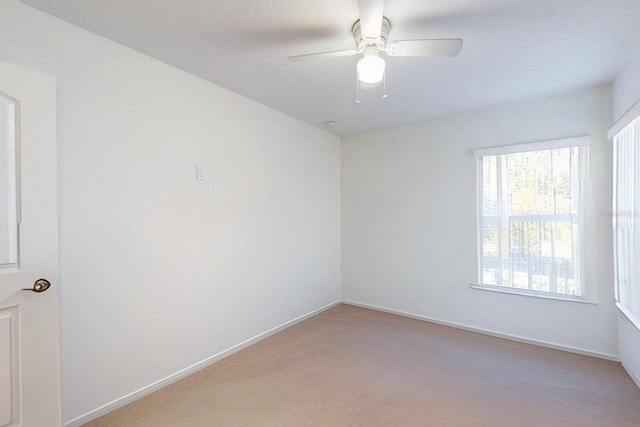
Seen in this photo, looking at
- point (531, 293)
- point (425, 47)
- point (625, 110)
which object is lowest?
point (531, 293)

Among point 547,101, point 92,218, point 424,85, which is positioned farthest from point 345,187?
point 92,218

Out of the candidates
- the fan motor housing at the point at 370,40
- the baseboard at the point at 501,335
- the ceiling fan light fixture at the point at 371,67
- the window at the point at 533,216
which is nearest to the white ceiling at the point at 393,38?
the fan motor housing at the point at 370,40

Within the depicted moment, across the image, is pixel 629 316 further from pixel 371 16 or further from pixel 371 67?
pixel 371 16

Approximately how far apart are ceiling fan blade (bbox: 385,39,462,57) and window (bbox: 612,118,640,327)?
1.55 m

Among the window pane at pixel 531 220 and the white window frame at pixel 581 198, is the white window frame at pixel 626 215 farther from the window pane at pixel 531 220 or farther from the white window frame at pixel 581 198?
the window pane at pixel 531 220

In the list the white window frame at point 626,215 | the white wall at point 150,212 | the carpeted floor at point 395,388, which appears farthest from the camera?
the white window frame at point 626,215

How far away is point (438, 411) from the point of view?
203 centimetres

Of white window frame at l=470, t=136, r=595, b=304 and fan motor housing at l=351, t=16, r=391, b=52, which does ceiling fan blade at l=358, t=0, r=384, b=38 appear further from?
white window frame at l=470, t=136, r=595, b=304

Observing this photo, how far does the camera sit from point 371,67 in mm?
1652

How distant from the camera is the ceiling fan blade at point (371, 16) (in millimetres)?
1417

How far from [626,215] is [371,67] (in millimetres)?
2316

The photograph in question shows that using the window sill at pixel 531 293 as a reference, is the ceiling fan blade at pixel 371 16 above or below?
above

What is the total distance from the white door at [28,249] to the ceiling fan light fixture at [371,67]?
1.74 metres

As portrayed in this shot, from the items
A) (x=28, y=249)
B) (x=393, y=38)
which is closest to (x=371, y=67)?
(x=393, y=38)
